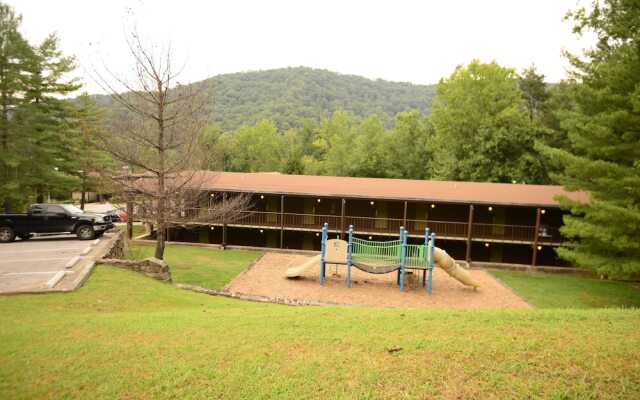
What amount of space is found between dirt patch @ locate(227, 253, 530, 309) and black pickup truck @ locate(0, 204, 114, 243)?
317 inches

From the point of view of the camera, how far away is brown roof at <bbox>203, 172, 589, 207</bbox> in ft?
80.2

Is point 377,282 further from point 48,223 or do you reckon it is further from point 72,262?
point 48,223

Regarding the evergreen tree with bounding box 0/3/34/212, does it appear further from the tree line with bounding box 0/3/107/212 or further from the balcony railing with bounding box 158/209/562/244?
the balcony railing with bounding box 158/209/562/244

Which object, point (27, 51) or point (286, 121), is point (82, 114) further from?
point (286, 121)

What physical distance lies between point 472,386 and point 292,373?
9.08ft

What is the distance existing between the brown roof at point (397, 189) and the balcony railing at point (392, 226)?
5.28 ft

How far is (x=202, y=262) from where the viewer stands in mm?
21969

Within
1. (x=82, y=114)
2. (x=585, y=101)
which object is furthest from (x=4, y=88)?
(x=585, y=101)

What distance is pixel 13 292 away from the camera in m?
11.4

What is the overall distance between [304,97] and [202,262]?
278 ft

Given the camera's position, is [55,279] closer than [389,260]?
Yes

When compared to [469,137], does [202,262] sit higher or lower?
lower

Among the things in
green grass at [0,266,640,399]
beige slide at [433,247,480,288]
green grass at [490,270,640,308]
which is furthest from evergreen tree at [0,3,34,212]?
green grass at [490,270,640,308]

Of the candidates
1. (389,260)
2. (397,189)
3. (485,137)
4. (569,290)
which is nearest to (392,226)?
(397,189)
